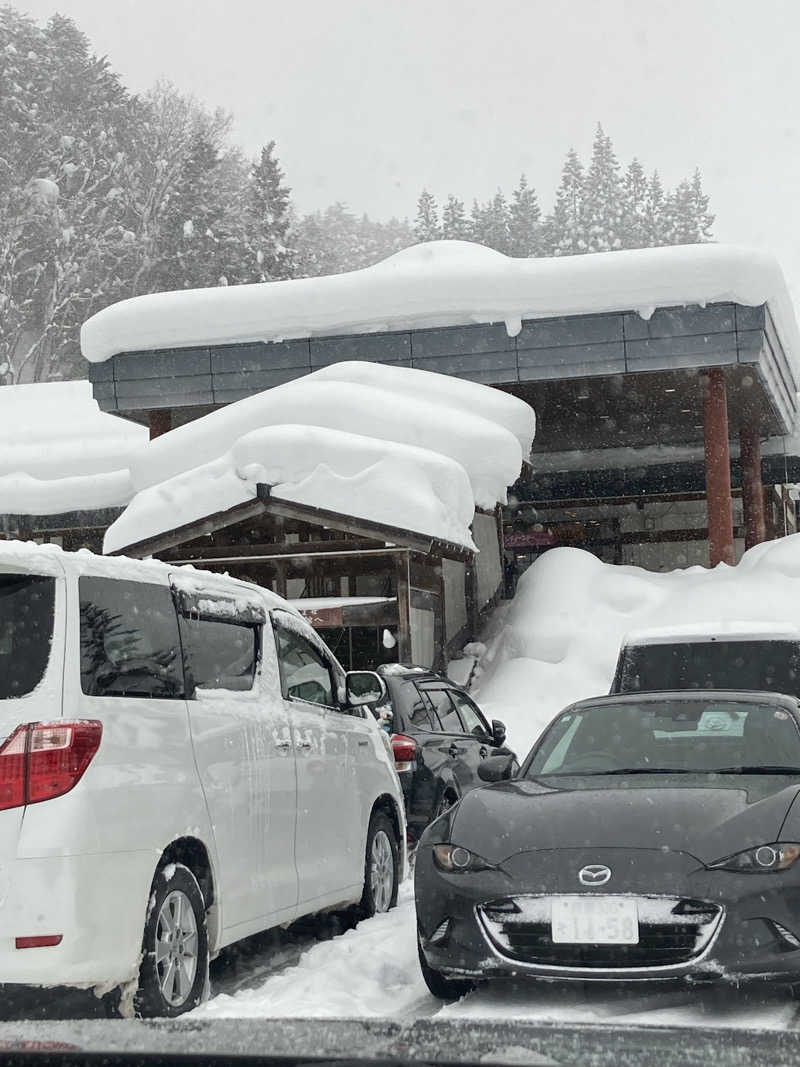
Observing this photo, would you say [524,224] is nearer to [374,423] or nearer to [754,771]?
[374,423]

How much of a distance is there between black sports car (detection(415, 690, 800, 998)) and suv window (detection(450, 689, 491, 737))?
507 cm

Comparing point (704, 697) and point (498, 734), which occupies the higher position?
point (704, 697)

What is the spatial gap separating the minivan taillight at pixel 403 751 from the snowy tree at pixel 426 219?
9012 cm

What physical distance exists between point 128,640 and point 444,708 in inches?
235

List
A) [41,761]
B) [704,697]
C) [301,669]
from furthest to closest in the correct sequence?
1. [301,669]
2. [704,697]
3. [41,761]

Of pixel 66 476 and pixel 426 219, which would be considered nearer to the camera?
pixel 66 476

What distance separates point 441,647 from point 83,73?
5720cm

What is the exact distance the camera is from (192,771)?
18.5 ft

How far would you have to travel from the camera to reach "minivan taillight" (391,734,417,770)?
995cm

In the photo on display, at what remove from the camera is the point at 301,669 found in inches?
297

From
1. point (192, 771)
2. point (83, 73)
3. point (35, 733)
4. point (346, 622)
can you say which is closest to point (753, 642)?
point (192, 771)

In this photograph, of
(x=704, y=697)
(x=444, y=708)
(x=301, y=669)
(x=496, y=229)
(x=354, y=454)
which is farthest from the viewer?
(x=496, y=229)

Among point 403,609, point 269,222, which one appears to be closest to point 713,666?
point 403,609

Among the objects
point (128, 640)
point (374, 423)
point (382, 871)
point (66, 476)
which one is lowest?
point (382, 871)
